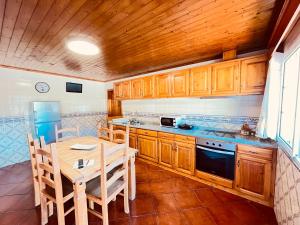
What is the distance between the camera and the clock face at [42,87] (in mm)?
3643

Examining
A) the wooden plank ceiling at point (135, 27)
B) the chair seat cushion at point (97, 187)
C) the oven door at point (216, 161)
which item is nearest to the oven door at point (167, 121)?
the oven door at point (216, 161)

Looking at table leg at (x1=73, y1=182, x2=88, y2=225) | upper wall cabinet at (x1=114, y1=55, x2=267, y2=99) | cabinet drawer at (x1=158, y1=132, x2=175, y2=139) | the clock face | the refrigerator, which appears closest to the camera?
table leg at (x1=73, y1=182, x2=88, y2=225)

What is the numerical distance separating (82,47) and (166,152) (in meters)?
2.39

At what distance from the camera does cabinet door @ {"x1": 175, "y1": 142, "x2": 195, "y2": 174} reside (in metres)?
2.60

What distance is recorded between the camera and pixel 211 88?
255 centimetres

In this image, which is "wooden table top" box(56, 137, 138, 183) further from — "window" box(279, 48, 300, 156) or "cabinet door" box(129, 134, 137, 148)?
"window" box(279, 48, 300, 156)

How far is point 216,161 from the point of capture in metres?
2.34

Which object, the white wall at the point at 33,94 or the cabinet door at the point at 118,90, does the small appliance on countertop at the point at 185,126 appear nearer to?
the cabinet door at the point at 118,90

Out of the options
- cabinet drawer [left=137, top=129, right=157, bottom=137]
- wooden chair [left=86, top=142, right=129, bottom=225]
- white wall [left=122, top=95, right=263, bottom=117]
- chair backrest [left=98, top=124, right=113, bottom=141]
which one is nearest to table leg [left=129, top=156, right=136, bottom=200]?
wooden chair [left=86, top=142, right=129, bottom=225]

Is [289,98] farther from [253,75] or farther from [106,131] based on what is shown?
[106,131]

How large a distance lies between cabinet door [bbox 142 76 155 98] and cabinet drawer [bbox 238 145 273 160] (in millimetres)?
2077

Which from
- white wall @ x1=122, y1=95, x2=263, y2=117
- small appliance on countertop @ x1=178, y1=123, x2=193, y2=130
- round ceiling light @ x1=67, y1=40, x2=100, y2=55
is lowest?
small appliance on countertop @ x1=178, y1=123, x2=193, y2=130

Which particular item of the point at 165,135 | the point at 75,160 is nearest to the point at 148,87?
the point at 165,135

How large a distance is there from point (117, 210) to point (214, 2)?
2.52 meters
